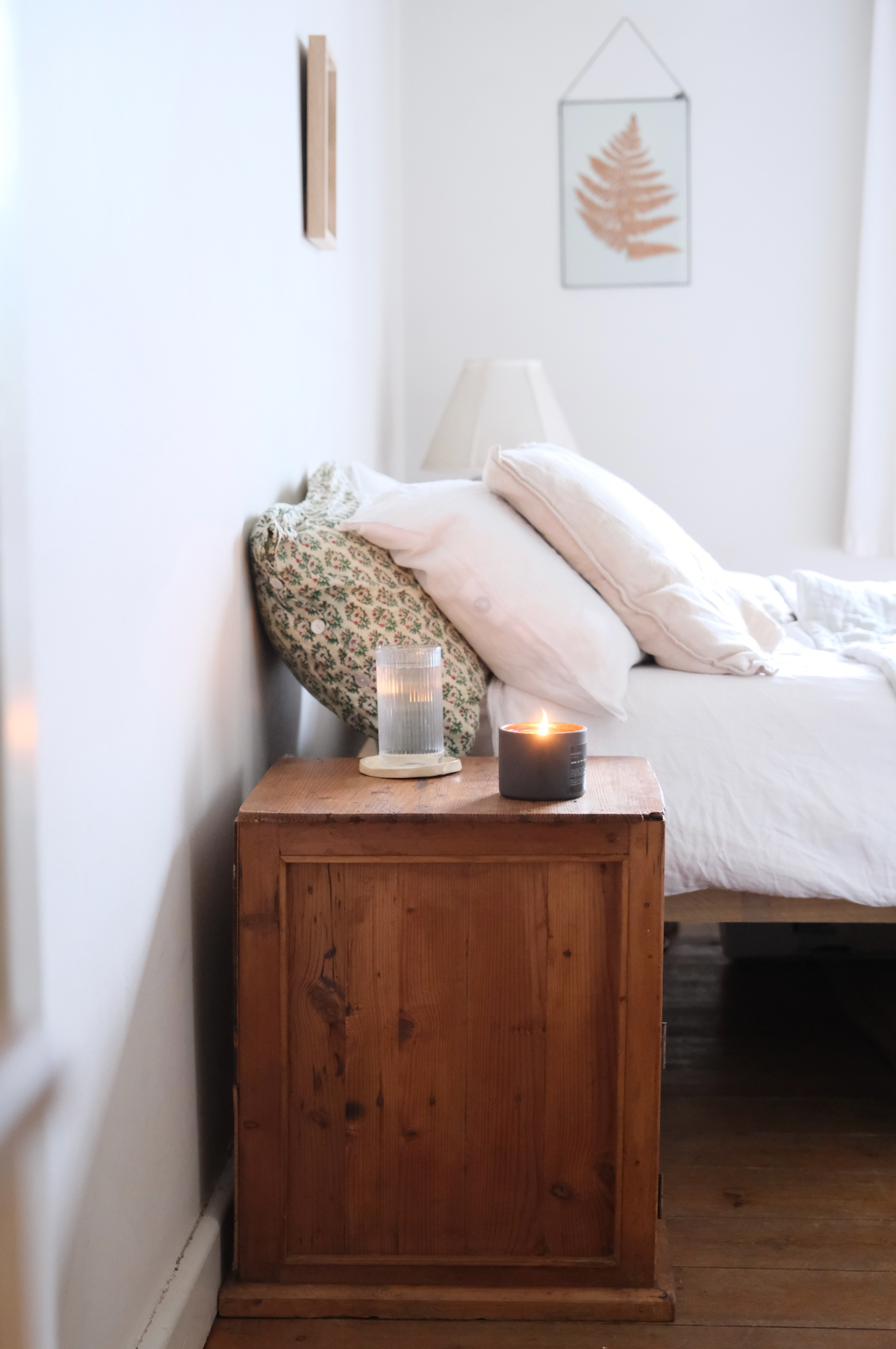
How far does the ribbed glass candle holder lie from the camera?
125 cm

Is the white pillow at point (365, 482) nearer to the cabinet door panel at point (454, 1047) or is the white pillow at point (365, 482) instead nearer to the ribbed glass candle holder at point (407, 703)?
the ribbed glass candle holder at point (407, 703)

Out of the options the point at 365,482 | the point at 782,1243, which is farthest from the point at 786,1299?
the point at 365,482

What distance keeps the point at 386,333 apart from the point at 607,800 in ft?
7.65

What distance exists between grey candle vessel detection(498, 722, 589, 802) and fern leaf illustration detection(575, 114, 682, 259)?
2.72 meters

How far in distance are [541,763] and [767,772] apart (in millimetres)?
449

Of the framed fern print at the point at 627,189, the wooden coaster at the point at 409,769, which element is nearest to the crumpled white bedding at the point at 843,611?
the wooden coaster at the point at 409,769

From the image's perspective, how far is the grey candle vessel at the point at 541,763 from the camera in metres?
1.10

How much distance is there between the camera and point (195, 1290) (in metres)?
1.05

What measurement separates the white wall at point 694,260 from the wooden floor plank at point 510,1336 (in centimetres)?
271

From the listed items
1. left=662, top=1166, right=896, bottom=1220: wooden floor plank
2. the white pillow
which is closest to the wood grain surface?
left=662, top=1166, right=896, bottom=1220: wooden floor plank

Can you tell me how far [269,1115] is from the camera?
110 centimetres

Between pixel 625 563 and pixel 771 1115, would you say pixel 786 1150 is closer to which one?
pixel 771 1115

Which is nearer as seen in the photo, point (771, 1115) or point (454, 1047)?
point (454, 1047)

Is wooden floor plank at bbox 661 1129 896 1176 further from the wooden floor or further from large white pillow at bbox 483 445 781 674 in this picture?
large white pillow at bbox 483 445 781 674
